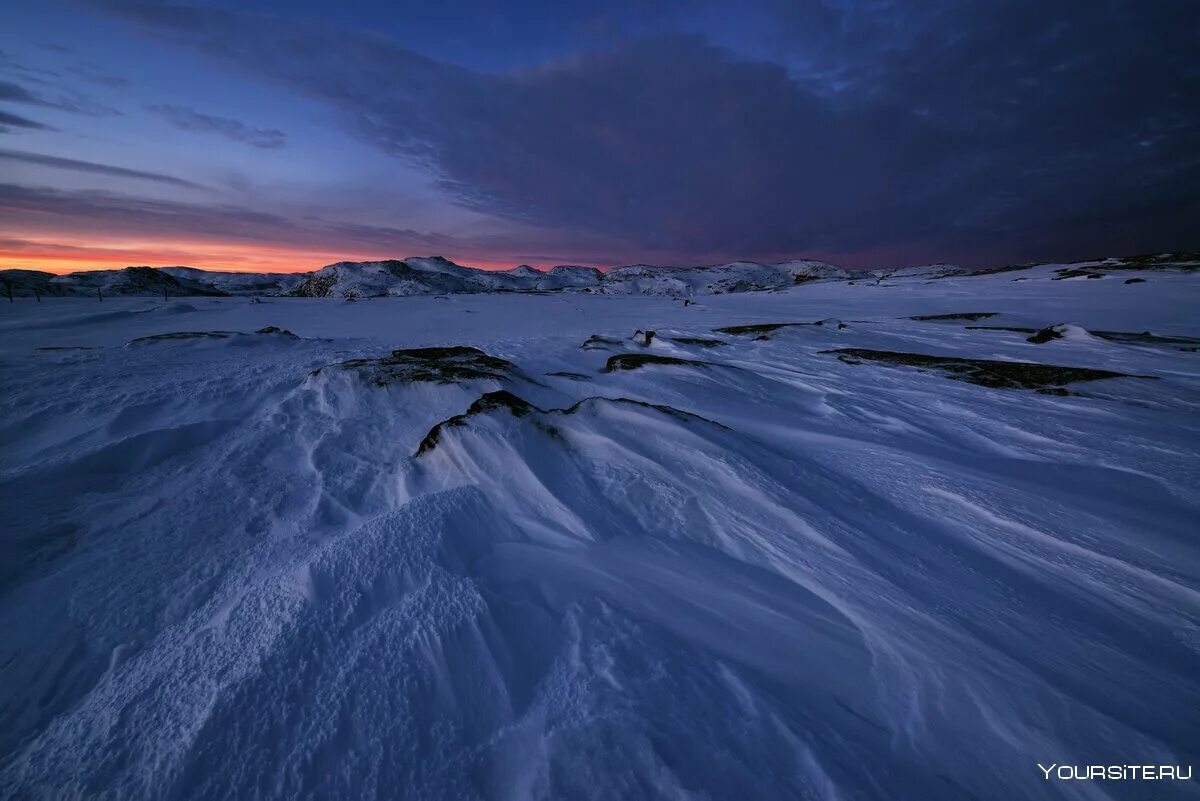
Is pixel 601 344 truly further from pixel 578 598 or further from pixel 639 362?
pixel 578 598

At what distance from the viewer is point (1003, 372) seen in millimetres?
6789

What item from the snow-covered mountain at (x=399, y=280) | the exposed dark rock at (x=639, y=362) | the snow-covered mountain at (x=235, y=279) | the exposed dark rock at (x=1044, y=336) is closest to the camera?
the exposed dark rock at (x=639, y=362)

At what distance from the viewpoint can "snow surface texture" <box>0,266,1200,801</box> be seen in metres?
1.52

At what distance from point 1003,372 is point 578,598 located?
788 cm

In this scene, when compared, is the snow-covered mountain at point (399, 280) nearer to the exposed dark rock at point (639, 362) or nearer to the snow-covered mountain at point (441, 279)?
the snow-covered mountain at point (441, 279)

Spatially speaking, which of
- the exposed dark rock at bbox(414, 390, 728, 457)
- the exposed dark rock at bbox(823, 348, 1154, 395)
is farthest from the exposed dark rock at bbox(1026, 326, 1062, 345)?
the exposed dark rock at bbox(414, 390, 728, 457)

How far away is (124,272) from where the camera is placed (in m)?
49.6

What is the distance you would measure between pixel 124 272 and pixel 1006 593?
74.2 meters

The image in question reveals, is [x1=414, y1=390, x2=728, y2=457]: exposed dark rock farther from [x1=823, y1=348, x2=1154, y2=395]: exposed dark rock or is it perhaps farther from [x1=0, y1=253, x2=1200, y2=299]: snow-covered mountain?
[x1=0, y1=253, x2=1200, y2=299]: snow-covered mountain

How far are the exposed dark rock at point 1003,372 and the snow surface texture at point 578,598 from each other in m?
1.14

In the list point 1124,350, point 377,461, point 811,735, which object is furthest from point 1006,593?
point 1124,350

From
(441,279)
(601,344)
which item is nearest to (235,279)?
(441,279)

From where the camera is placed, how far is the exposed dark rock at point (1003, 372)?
241 inches

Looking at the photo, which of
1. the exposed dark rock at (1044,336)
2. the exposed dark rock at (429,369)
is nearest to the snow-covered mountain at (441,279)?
the exposed dark rock at (429,369)
